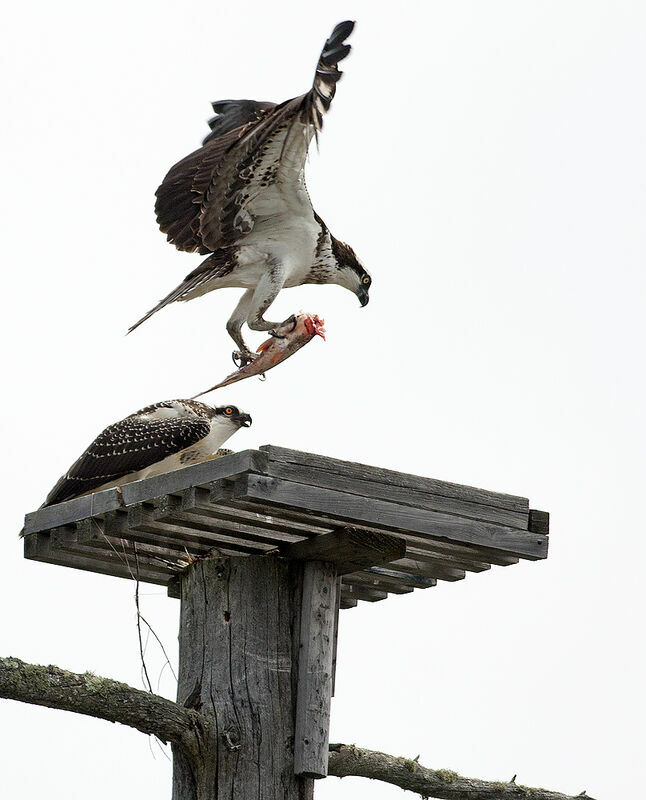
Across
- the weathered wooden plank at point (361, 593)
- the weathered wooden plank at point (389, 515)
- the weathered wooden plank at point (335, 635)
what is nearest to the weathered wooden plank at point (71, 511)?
the weathered wooden plank at point (389, 515)

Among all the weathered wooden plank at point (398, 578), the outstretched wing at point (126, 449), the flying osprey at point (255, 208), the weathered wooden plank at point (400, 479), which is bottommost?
the weathered wooden plank at point (398, 578)

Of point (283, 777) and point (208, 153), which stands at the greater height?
point (208, 153)

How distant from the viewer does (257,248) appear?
7.65 m

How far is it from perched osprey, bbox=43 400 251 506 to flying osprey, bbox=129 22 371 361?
0.50m

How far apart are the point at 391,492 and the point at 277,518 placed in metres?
0.48

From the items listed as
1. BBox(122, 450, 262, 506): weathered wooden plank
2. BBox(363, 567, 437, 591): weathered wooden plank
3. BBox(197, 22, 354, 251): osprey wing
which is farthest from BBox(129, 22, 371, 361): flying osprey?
BBox(122, 450, 262, 506): weathered wooden plank

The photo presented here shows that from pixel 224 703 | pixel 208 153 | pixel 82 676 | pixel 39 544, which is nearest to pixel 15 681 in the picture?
pixel 82 676

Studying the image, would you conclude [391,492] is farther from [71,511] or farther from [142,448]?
[142,448]

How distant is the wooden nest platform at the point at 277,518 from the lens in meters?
5.01

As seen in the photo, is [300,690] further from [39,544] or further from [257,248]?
[257,248]

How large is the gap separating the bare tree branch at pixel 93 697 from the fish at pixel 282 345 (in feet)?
7.27

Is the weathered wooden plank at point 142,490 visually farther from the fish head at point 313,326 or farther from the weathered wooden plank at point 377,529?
the fish head at point 313,326

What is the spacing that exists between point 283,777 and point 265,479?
4.28 feet

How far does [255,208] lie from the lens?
7.66 m
